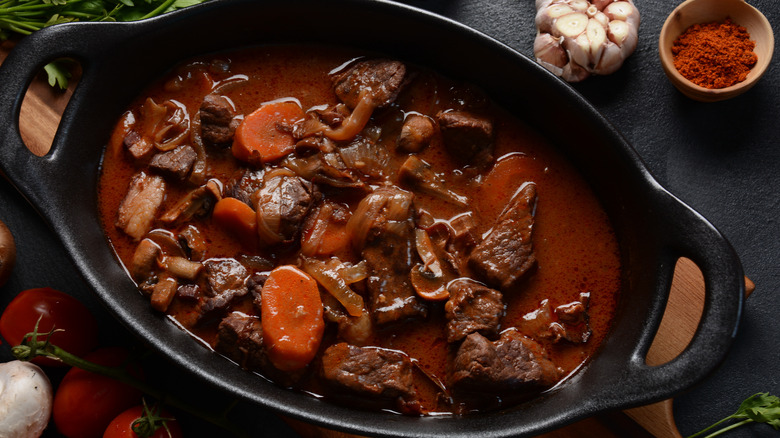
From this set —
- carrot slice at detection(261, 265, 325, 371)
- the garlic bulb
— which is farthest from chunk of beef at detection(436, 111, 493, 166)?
carrot slice at detection(261, 265, 325, 371)

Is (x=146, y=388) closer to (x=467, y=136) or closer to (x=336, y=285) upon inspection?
(x=336, y=285)

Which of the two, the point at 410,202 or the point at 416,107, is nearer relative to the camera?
the point at 410,202

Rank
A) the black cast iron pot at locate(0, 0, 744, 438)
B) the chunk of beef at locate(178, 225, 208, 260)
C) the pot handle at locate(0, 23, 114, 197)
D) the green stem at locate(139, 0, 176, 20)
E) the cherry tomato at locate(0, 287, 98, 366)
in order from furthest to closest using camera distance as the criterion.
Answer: the green stem at locate(139, 0, 176, 20)
the cherry tomato at locate(0, 287, 98, 366)
the chunk of beef at locate(178, 225, 208, 260)
the pot handle at locate(0, 23, 114, 197)
the black cast iron pot at locate(0, 0, 744, 438)

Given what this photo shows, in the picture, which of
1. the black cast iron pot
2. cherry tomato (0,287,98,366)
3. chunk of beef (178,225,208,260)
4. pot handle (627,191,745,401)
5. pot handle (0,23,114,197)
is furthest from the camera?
cherry tomato (0,287,98,366)

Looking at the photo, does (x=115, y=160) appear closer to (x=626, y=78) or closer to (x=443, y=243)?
(x=443, y=243)

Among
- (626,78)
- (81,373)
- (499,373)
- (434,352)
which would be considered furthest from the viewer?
(626,78)

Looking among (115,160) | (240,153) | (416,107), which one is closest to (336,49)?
(416,107)

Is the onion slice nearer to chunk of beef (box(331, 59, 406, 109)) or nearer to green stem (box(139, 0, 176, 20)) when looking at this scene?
chunk of beef (box(331, 59, 406, 109))
